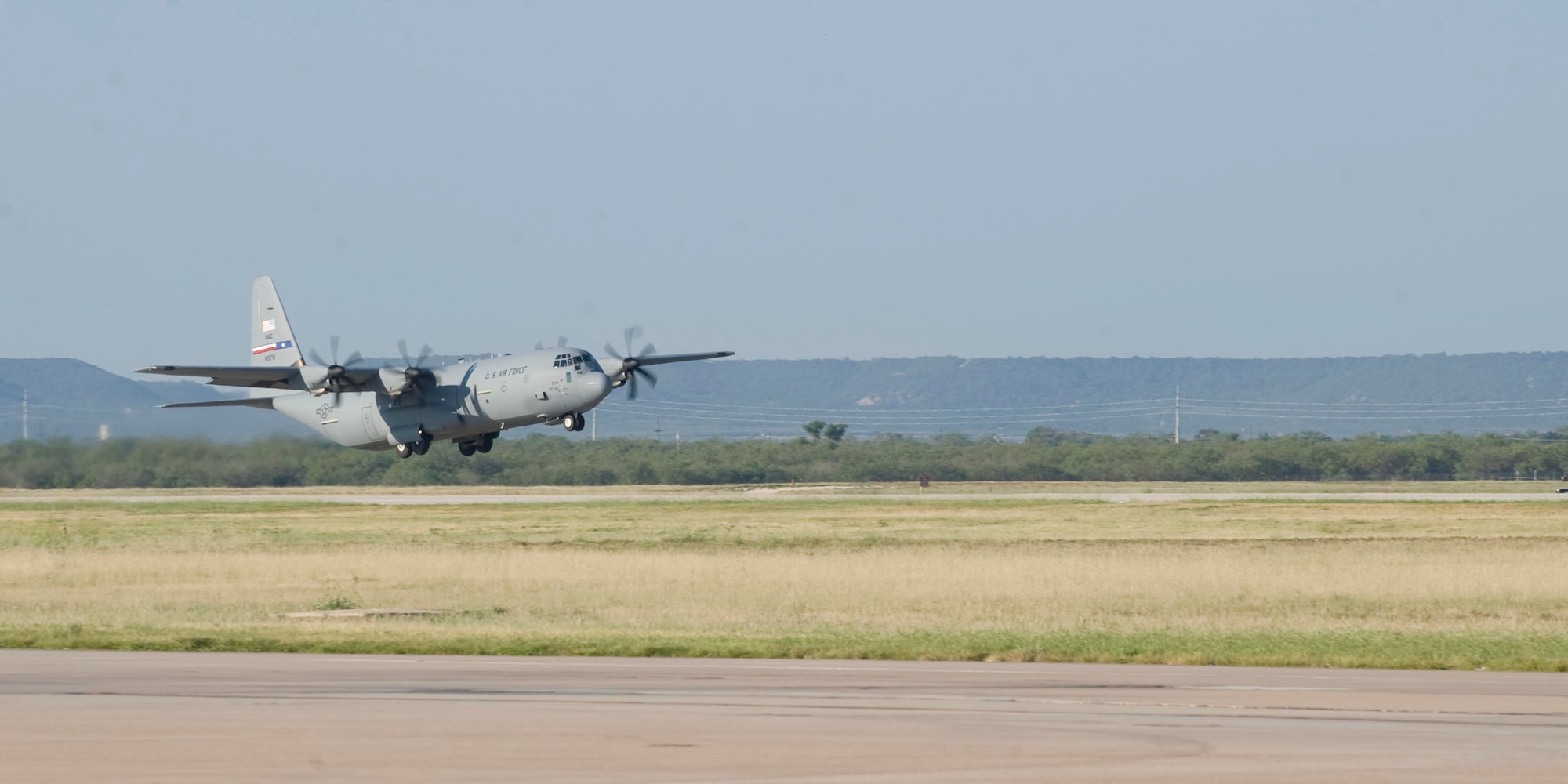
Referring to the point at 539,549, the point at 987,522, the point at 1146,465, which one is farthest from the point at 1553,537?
the point at 1146,465

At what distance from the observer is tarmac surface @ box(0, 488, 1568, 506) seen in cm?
7362

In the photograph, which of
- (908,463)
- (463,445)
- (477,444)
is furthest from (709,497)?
(908,463)

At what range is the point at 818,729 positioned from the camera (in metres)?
14.1

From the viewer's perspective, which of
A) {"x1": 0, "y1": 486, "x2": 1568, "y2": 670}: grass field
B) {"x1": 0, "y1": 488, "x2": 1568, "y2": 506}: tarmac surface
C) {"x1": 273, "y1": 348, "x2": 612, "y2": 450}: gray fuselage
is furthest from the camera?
{"x1": 0, "y1": 488, "x2": 1568, "y2": 506}: tarmac surface

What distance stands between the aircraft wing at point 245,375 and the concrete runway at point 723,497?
13.3 metres

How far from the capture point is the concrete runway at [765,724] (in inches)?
481

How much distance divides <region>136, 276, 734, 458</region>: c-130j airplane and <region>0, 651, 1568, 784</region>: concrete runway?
34.5m

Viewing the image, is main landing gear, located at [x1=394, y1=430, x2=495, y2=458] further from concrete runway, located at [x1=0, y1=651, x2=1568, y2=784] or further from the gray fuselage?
concrete runway, located at [x1=0, y1=651, x2=1568, y2=784]

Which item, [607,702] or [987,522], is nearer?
[607,702]

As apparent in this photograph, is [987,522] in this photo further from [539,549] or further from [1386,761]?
[1386,761]

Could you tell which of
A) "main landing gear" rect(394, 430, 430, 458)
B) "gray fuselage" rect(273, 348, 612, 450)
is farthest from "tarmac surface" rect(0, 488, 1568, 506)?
"main landing gear" rect(394, 430, 430, 458)

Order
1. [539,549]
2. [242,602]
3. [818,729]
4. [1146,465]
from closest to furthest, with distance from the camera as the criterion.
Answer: [818,729]
[242,602]
[539,549]
[1146,465]

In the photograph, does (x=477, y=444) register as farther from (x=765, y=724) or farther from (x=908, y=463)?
(x=908, y=463)

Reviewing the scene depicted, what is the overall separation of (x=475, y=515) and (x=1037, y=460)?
205 ft
